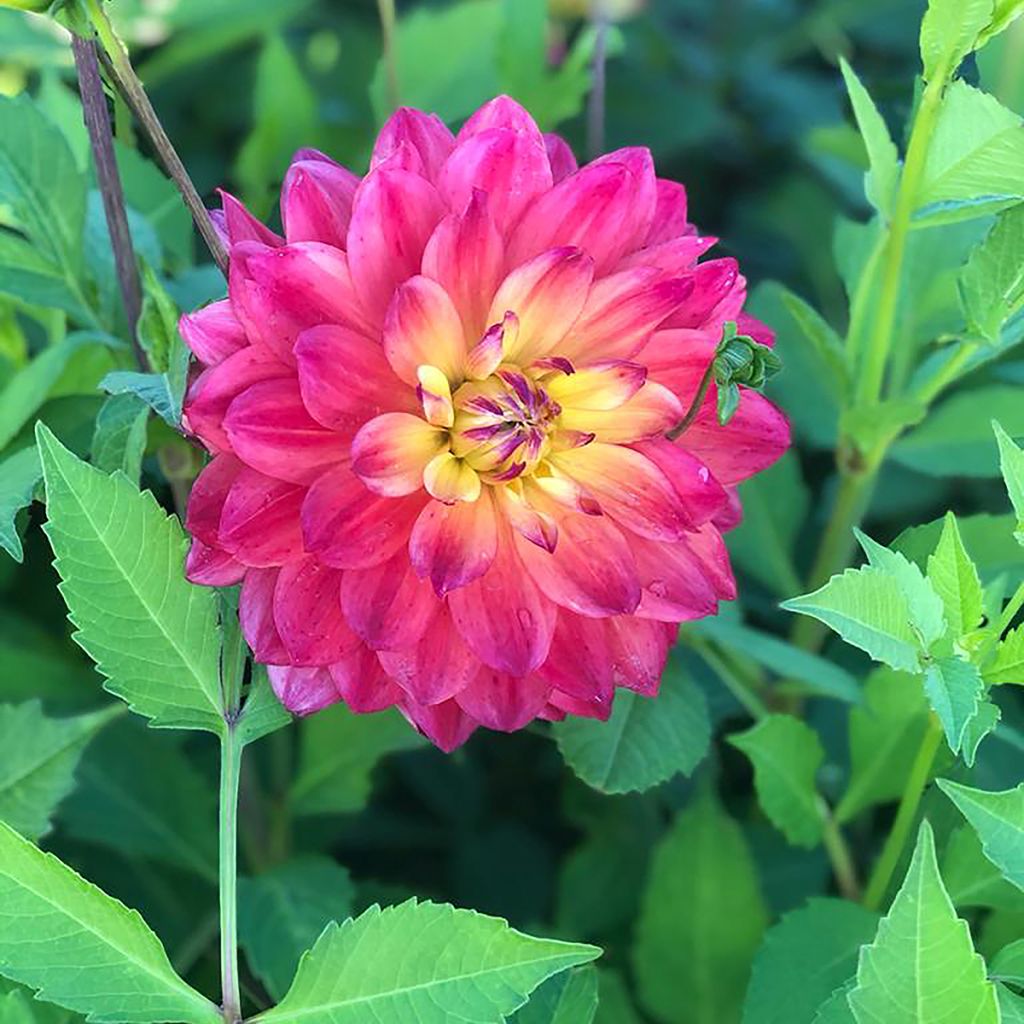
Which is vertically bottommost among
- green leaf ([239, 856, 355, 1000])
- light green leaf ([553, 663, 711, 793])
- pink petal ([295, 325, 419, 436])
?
green leaf ([239, 856, 355, 1000])

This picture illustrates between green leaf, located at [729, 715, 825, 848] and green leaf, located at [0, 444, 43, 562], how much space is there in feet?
1.11

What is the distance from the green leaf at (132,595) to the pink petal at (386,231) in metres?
0.12

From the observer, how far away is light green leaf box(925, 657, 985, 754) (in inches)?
19.8

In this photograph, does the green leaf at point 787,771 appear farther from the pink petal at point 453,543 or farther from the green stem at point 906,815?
the pink petal at point 453,543

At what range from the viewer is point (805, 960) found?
0.68m

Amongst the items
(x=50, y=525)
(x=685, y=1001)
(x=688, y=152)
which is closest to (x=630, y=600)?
(x=50, y=525)

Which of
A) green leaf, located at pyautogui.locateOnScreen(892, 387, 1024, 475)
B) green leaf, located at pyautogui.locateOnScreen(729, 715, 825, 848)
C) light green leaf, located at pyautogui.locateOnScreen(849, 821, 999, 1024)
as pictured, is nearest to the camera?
light green leaf, located at pyautogui.locateOnScreen(849, 821, 999, 1024)

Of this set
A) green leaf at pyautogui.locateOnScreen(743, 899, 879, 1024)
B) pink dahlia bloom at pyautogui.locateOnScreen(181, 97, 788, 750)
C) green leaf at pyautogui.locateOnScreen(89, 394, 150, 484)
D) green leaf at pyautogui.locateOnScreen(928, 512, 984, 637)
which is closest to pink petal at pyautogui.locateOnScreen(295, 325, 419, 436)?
pink dahlia bloom at pyautogui.locateOnScreen(181, 97, 788, 750)

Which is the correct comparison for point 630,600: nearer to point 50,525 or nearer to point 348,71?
point 50,525

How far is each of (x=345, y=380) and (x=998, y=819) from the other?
29 centimetres

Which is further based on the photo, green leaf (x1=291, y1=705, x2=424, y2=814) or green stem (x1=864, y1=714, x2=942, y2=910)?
green leaf (x1=291, y1=705, x2=424, y2=814)

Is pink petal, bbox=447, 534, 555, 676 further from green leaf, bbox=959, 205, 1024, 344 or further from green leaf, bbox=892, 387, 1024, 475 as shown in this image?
green leaf, bbox=892, 387, 1024, 475

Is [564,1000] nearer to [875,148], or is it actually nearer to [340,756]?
[340,756]

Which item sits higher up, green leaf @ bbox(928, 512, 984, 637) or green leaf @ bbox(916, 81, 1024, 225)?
green leaf @ bbox(916, 81, 1024, 225)
